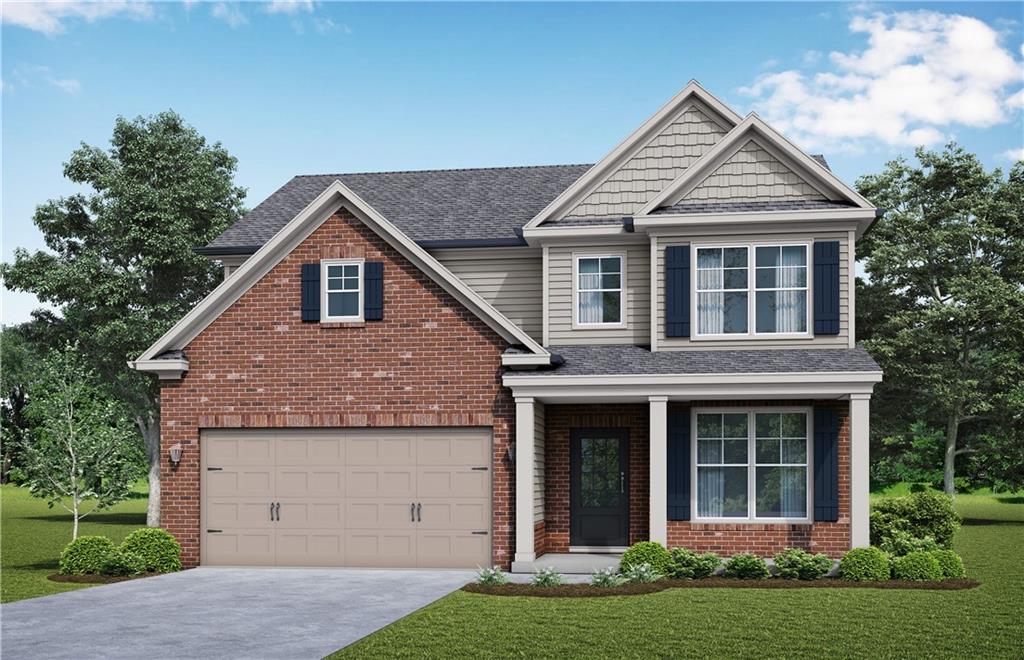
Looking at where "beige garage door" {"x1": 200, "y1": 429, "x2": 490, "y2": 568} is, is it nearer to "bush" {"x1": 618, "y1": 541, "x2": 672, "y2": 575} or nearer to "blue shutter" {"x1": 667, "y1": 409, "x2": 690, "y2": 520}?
"bush" {"x1": 618, "y1": 541, "x2": 672, "y2": 575}

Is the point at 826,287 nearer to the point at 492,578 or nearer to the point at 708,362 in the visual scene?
the point at 708,362

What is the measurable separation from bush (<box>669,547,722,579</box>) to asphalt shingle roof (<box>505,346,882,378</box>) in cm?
338

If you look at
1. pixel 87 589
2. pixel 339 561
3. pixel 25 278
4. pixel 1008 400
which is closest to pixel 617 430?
pixel 339 561

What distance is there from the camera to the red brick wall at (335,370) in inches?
834

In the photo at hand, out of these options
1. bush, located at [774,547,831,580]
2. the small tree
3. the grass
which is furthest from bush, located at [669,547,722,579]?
the small tree

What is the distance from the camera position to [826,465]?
2116 centimetres

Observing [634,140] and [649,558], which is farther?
[634,140]

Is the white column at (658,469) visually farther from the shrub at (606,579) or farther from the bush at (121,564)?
the bush at (121,564)

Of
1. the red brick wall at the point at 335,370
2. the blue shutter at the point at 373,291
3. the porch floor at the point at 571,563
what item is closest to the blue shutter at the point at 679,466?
the porch floor at the point at 571,563

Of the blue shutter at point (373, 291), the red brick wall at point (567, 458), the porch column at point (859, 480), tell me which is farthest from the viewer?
the red brick wall at point (567, 458)

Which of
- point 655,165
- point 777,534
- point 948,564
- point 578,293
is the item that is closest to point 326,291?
point 578,293

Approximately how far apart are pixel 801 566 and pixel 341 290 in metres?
9.95

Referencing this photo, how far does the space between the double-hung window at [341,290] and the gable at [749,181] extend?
21.9 ft

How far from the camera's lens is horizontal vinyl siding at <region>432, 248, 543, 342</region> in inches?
949
